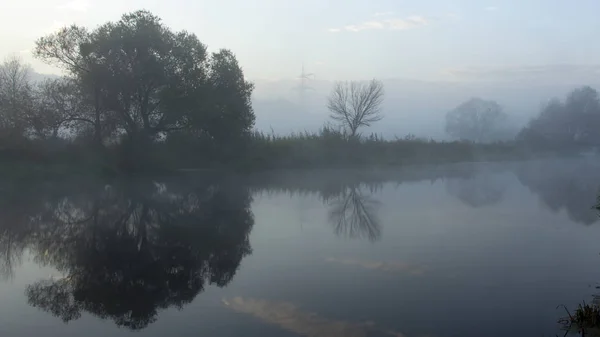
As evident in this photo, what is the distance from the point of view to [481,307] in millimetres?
8227

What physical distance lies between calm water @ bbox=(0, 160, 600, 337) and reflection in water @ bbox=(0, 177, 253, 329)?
0.15ft

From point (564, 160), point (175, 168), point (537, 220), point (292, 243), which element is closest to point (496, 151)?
point (564, 160)

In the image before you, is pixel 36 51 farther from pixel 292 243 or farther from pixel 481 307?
pixel 481 307

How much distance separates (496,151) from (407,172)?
65.3 feet

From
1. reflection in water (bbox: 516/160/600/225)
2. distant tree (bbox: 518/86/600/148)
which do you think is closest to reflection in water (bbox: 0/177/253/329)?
reflection in water (bbox: 516/160/600/225)

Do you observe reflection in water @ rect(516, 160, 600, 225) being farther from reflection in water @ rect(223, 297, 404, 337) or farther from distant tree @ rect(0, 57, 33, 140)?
distant tree @ rect(0, 57, 33, 140)

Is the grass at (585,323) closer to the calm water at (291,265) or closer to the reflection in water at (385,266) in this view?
the calm water at (291,265)

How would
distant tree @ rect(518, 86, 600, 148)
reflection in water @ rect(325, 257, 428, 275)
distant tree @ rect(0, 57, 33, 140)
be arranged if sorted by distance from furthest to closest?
distant tree @ rect(518, 86, 600, 148)
distant tree @ rect(0, 57, 33, 140)
reflection in water @ rect(325, 257, 428, 275)

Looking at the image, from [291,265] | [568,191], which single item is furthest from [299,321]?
[568,191]

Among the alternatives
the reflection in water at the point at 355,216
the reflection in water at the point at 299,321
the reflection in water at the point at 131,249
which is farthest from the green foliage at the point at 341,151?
the reflection in water at the point at 299,321

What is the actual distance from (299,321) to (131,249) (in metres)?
5.85

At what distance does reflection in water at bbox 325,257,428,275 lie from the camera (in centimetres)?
1041

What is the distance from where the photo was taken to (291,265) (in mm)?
10922

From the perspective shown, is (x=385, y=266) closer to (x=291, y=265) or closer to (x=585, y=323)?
(x=291, y=265)
